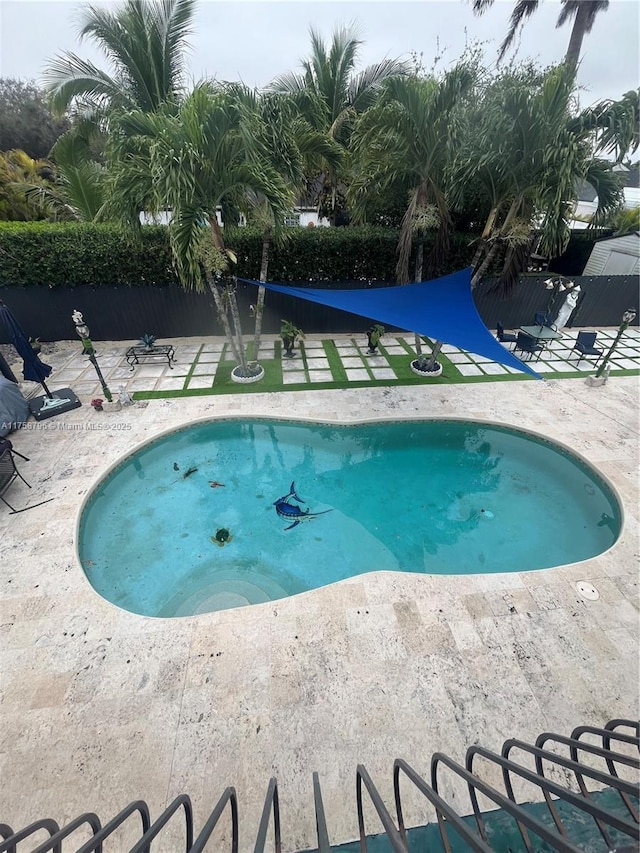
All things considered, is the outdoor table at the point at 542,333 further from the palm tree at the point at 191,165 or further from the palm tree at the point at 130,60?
the palm tree at the point at 130,60

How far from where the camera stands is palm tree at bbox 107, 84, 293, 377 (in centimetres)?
614

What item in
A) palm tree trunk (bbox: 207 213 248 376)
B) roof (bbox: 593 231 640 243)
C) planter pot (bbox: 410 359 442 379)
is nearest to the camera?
palm tree trunk (bbox: 207 213 248 376)

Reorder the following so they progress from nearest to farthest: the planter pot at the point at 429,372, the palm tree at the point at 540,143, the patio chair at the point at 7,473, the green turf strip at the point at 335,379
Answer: the patio chair at the point at 7,473 < the palm tree at the point at 540,143 < the green turf strip at the point at 335,379 < the planter pot at the point at 429,372

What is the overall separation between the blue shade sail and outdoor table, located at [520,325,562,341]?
391cm

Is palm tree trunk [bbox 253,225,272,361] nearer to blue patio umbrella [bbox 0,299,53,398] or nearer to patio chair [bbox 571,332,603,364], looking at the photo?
blue patio umbrella [bbox 0,299,53,398]

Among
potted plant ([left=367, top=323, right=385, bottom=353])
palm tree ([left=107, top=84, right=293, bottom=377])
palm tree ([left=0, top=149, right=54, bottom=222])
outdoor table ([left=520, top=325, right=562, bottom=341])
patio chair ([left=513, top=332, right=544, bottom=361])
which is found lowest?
potted plant ([left=367, top=323, right=385, bottom=353])

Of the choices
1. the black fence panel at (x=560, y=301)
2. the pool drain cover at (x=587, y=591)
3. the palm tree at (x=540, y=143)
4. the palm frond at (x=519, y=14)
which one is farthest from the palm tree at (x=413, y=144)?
the palm frond at (x=519, y=14)

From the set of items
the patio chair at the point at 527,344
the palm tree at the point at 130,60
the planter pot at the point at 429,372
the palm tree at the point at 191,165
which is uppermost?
the palm tree at the point at 130,60

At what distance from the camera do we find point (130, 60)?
8117mm

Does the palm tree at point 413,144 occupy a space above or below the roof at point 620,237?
above

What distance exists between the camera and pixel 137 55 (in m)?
8.09

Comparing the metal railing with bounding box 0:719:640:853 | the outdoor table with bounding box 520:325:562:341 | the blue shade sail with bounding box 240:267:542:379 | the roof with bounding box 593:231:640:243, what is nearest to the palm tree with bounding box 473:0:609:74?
the roof with bounding box 593:231:640:243

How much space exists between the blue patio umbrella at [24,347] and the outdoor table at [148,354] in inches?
95.8

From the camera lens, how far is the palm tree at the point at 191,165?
6.14 m
